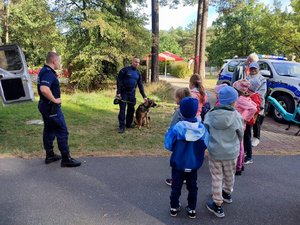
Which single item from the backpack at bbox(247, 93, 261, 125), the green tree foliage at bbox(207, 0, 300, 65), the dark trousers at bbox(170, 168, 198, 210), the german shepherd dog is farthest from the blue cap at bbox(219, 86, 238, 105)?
the green tree foliage at bbox(207, 0, 300, 65)

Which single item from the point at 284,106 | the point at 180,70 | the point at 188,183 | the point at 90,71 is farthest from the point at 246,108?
the point at 180,70

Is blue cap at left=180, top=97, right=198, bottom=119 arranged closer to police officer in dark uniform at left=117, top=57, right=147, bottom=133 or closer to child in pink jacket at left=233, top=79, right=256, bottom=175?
child in pink jacket at left=233, top=79, right=256, bottom=175

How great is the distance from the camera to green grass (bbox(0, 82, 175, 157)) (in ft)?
20.8

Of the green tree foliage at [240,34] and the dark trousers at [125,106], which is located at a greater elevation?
the green tree foliage at [240,34]

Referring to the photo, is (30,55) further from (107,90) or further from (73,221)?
(73,221)

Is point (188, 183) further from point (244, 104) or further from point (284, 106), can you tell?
point (284, 106)

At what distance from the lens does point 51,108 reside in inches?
202

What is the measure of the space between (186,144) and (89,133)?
14.9ft

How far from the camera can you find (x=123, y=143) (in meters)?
6.90

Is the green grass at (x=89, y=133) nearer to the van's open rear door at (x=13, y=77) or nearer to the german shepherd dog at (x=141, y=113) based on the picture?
the german shepherd dog at (x=141, y=113)

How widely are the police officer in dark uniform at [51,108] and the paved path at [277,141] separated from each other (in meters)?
3.79

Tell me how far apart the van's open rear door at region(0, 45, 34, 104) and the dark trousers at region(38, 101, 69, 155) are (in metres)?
1.43

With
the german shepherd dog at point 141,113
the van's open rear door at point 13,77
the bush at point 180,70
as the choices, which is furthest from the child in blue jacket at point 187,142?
the bush at point 180,70

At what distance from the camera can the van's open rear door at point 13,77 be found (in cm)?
628
